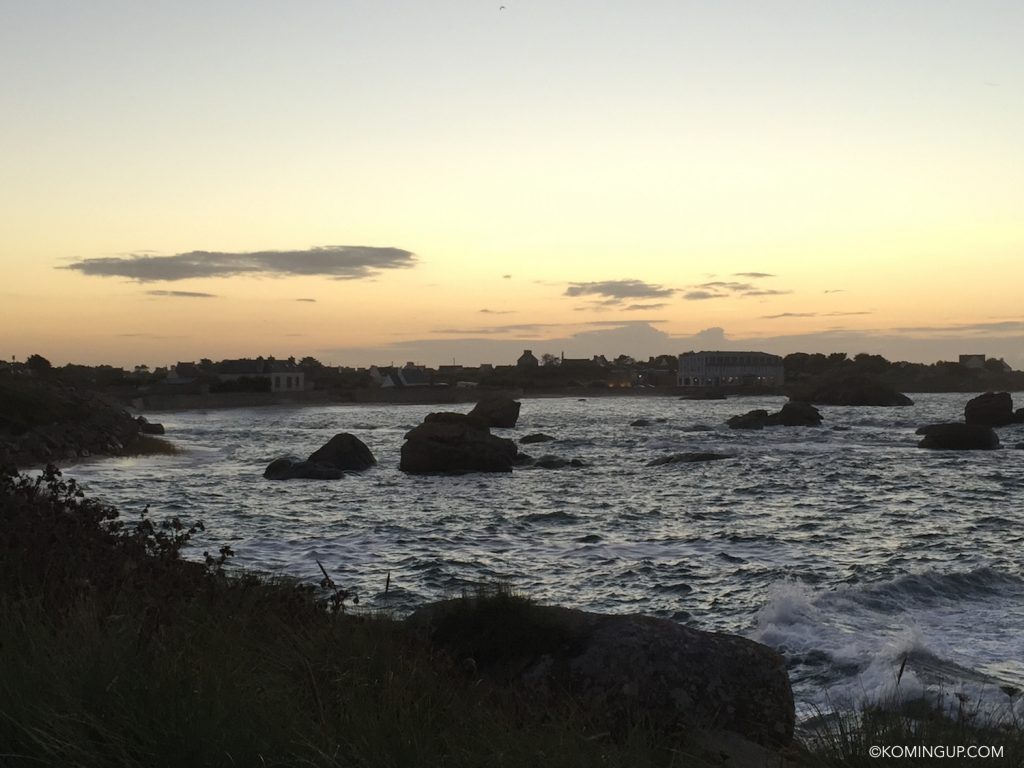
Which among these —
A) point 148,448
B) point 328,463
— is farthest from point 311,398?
point 328,463

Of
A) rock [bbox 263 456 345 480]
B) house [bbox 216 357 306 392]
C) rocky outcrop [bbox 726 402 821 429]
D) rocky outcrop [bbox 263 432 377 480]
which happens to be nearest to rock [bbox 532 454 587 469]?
rocky outcrop [bbox 263 432 377 480]

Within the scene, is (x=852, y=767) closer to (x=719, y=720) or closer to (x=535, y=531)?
(x=719, y=720)

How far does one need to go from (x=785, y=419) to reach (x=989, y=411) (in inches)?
693

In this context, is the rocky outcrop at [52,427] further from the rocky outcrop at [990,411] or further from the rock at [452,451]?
the rocky outcrop at [990,411]

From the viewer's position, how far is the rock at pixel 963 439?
57.2 meters

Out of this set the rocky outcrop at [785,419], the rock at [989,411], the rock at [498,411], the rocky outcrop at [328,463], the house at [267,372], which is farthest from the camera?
the house at [267,372]

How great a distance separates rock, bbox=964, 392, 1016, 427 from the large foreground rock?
81.8m

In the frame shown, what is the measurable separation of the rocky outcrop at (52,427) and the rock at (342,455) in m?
12.1

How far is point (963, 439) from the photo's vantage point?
5775 cm

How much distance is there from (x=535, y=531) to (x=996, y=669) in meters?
14.4

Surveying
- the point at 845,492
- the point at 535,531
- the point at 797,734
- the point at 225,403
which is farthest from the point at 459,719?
the point at 225,403

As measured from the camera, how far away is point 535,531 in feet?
81.8

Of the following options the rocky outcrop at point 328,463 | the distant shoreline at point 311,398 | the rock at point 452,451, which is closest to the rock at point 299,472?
the rocky outcrop at point 328,463

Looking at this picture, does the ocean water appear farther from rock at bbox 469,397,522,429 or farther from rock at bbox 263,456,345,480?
rock at bbox 469,397,522,429
